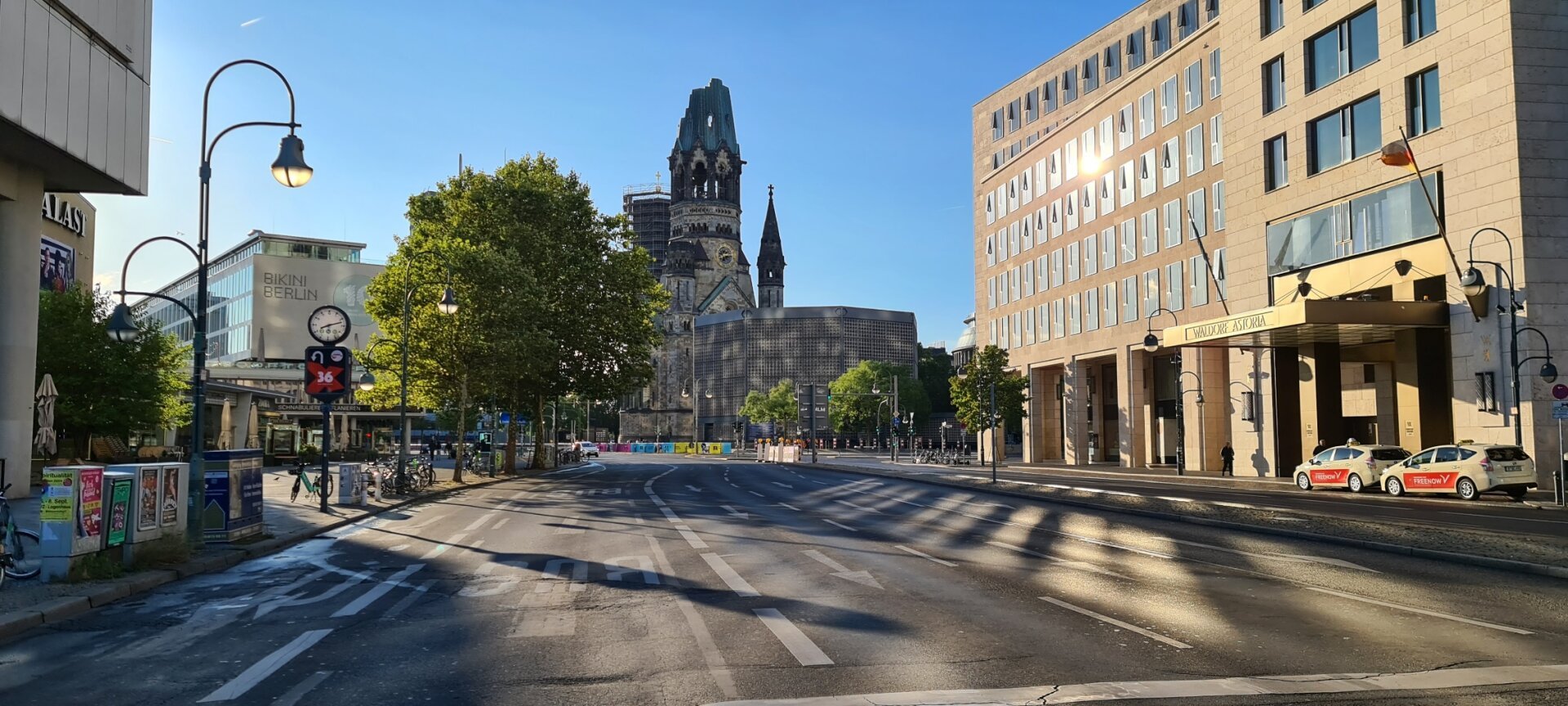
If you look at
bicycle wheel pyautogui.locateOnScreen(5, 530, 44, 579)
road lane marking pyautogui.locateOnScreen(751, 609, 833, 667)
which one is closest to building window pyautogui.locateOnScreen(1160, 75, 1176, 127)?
road lane marking pyautogui.locateOnScreen(751, 609, 833, 667)

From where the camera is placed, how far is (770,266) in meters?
186

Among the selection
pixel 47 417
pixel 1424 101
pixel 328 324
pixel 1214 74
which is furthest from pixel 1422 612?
pixel 1214 74

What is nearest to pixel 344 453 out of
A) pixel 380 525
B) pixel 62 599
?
pixel 380 525

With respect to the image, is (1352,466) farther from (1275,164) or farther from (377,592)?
(377,592)

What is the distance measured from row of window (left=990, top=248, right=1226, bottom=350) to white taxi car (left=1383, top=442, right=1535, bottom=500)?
53.8 feet

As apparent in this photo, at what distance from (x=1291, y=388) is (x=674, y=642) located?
129 feet

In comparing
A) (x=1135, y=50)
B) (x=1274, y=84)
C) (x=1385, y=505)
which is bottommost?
(x=1385, y=505)

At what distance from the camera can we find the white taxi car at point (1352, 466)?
31109 mm

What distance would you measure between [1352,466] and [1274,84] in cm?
1688

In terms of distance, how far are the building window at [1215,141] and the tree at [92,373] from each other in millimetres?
45301

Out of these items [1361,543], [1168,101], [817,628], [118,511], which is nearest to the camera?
[817,628]

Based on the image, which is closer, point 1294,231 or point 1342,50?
point 1342,50

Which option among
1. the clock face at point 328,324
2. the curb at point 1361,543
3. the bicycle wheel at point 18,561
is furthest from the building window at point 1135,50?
the bicycle wheel at point 18,561

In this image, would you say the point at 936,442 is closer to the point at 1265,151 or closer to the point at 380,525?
the point at 1265,151
